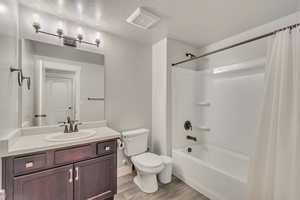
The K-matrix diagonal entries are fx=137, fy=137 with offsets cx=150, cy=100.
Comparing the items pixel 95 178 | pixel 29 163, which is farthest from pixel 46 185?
pixel 95 178

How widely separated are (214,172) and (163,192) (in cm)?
76

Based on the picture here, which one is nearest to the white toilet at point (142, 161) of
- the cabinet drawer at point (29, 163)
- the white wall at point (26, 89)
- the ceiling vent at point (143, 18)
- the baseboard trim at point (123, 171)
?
the baseboard trim at point (123, 171)

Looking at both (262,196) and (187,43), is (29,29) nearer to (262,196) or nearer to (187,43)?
(187,43)

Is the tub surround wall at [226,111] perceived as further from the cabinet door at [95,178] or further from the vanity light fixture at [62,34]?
the vanity light fixture at [62,34]

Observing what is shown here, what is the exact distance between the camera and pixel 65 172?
135cm

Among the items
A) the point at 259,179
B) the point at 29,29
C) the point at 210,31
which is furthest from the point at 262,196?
the point at 29,29

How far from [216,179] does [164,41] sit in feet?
7.29

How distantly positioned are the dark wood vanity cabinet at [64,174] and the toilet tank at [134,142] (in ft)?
1.50

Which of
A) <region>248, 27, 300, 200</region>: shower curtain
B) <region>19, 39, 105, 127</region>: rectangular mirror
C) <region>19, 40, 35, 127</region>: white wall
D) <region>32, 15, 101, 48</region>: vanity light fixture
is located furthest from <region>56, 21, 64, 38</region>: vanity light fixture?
<region>248, 27, 300, 200</region>: shower curtain

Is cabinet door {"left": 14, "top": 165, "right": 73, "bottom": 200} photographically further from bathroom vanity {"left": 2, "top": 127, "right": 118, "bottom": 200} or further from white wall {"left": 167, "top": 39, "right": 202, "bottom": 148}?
white wall {"left": 167, "top": 39, "right": 202, "bottom": 148}

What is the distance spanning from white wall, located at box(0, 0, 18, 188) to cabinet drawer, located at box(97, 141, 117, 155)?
0.82m

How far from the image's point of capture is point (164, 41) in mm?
2422

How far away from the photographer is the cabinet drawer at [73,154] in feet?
4.32

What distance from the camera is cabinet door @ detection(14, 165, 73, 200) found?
115 cm
